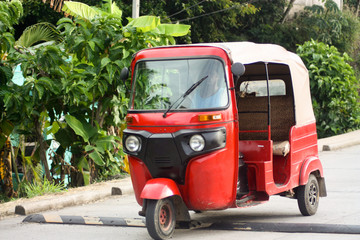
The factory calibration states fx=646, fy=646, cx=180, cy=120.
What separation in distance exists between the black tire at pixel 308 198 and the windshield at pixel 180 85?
1.98m

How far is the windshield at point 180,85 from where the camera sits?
7.27 m

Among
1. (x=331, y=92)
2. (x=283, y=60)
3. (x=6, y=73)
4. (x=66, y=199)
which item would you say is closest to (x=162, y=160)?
(x=283, y=60)

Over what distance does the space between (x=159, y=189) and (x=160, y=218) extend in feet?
1.15

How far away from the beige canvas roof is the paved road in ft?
4.25

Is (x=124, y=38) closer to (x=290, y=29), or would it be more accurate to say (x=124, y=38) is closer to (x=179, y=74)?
(x=179, y=74)

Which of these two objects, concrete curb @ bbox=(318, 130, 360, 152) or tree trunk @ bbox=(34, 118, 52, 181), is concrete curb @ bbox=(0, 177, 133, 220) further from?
concrete curb @ bbox=(318, 130, 360, 152)

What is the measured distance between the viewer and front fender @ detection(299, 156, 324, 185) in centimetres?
847

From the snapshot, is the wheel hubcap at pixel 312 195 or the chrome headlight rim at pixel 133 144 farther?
the wheel hubcap at pixel 312 195

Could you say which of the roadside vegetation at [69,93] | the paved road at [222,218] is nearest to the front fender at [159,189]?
the paved road at [222,218]

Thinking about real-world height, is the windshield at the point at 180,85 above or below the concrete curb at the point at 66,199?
above

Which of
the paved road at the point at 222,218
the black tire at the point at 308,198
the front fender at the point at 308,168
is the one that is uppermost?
the front fender at the point at 308,168

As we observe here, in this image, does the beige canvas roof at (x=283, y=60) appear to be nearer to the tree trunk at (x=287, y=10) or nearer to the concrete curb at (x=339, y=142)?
the concrete curb at (x=339, y=142)

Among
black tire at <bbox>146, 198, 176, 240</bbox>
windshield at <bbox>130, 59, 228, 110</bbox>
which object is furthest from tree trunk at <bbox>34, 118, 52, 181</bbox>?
black tire at <bbox>146, 198, 176, 240</bbox>

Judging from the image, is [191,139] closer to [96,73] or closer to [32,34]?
[96,73]
